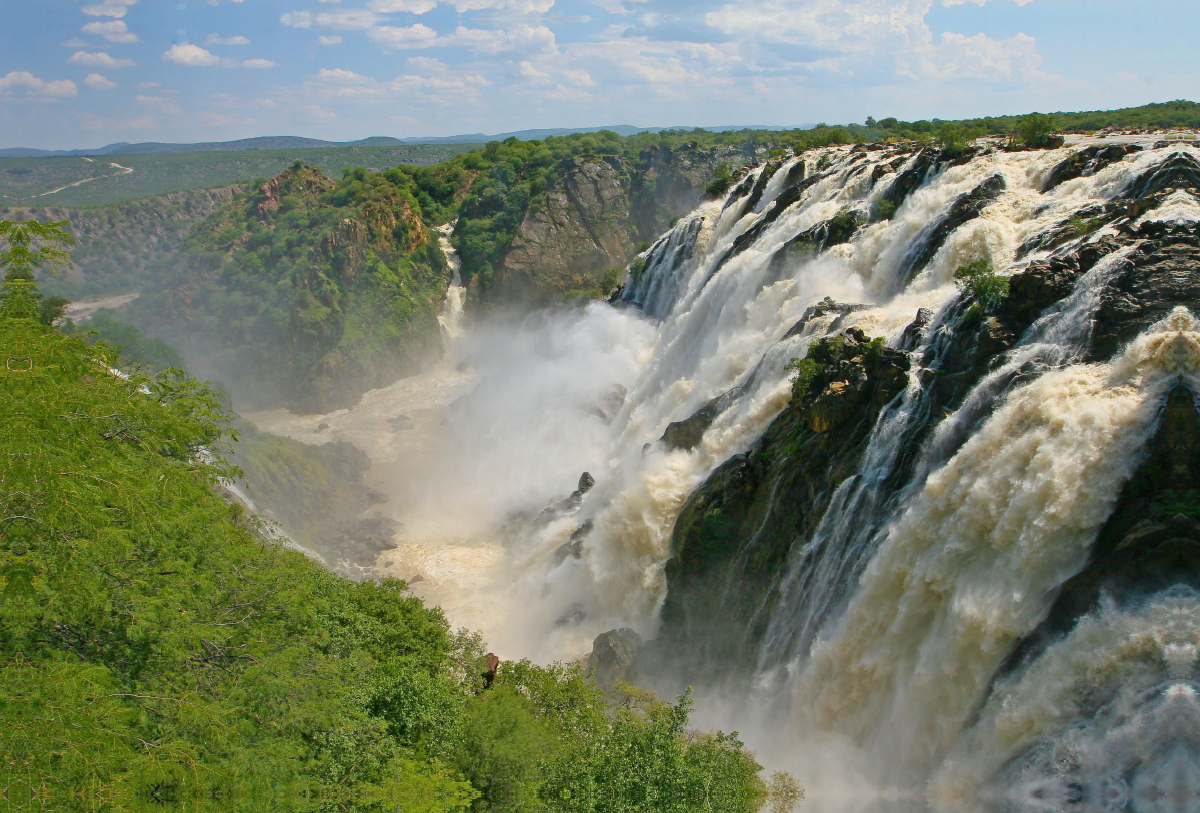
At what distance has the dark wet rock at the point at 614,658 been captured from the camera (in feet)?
61.3

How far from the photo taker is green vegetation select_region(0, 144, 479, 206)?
132m

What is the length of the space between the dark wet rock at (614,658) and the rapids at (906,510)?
3.93 feet

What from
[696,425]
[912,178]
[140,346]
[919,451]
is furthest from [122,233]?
[919,451]

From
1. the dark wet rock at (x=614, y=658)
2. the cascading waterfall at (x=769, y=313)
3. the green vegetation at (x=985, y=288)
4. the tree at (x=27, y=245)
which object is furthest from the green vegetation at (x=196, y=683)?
the green vegetation at (x=985, y=288)

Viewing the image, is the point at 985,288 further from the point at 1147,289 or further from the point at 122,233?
the point at 122,233

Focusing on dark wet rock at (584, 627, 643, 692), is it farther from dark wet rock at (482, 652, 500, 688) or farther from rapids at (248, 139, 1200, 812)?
dark wet rock at (482, 652, 500, 688)

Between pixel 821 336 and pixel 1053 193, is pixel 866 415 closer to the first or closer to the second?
pixel 821 336

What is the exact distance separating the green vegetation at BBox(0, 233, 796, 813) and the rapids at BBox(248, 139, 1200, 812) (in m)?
2.91

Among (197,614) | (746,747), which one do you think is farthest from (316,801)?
(746,747)

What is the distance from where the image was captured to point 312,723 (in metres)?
9.96

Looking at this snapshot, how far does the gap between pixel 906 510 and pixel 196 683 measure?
11.6m

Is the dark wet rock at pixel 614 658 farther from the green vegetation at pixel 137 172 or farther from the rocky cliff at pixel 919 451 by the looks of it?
the green vegetation at pixel 137 172

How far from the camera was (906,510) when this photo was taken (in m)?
13.9

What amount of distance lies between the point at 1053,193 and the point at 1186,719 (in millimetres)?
15284
